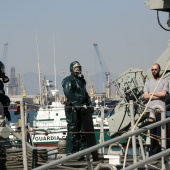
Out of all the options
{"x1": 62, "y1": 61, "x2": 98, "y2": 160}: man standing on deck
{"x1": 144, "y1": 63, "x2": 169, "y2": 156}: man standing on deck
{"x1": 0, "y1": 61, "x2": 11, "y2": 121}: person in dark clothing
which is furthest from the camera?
{"x1": 62, "y1": 61, "x2": 98, "y2": 160}: man standing on deck

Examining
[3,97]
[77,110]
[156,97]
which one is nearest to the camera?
[156,97]

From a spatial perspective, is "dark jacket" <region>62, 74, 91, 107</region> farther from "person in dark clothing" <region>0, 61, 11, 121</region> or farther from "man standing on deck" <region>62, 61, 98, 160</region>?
"person in dark clothing" <region>0, 61, 11, 121</region>

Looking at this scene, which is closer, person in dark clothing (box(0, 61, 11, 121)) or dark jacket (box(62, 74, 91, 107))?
person in dark clothing (box(0, 61, 11, 121))

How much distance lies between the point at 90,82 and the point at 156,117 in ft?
282

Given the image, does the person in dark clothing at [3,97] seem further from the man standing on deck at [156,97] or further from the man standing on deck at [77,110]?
the man standing on deck at [156,97]

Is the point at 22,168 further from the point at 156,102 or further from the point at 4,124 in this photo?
the point at 156,102

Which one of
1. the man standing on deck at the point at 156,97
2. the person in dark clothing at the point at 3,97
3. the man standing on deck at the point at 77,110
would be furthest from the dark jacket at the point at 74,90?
the man standing on deck at the point at 156,97

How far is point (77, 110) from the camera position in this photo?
13000mm

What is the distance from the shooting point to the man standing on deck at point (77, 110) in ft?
42.4

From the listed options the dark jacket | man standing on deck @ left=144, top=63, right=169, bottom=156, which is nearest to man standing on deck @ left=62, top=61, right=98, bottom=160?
the dark jacket

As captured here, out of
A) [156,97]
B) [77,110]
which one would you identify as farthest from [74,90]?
[156,97]

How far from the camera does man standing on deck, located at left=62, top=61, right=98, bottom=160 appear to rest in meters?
12.9

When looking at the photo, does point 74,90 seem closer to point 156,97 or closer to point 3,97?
point 3,97

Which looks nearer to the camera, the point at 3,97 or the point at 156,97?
the point at 156,97
